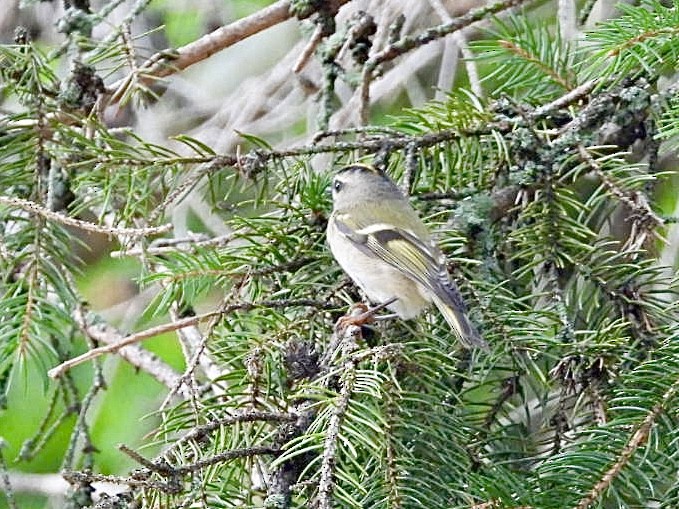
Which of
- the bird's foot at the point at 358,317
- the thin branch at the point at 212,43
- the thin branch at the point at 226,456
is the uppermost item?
the thin branch at the point at 212,43

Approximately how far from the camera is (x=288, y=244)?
3.89 ft

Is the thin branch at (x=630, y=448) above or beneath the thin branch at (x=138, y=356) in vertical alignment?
beneath

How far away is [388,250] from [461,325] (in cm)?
51

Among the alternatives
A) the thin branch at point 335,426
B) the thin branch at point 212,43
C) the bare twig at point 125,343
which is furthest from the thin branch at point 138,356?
the thin branch at point 335,426

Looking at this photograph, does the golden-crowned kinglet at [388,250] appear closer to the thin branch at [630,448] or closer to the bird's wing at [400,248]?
the bird's wing at [400,248]

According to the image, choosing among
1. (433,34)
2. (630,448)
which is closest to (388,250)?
(433,34)

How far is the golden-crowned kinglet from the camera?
1.14 m

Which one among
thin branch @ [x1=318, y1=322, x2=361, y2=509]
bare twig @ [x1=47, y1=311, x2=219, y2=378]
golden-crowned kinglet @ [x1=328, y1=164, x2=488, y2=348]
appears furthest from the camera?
golden-crowned kinglet @ [x1=328, y1=164, x2=488, y2=348]

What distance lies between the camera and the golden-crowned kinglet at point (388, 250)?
3.73 ft

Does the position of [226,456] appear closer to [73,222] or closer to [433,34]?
[73,222]

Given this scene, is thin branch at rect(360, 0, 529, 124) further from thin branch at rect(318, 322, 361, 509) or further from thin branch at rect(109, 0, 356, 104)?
thin branch at rect(318, 322, 361, 509)

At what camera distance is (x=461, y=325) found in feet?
3.45

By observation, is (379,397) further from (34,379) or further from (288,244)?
(34,379)

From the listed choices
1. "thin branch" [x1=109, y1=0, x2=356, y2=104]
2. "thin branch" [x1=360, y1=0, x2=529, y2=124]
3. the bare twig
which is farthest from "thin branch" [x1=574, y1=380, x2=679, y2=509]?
"thin branch" [x1=109, y1=0, x2=356, y2=104]
